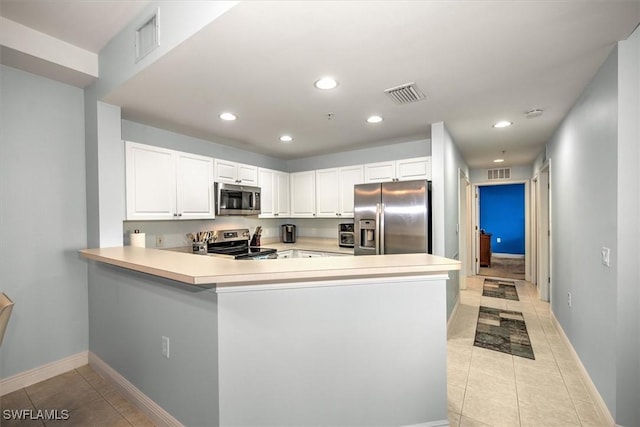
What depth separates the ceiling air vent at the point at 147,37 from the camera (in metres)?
1.85

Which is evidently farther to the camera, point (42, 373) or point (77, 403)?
point (42, 373)

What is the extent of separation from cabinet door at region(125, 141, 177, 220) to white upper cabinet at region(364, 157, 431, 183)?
2559 millimetres

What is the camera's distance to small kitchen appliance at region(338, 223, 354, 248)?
4.41 meters

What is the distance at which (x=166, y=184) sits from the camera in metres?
3.20

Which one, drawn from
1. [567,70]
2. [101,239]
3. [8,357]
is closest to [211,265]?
[101,239]

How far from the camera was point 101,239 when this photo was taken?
101 inches

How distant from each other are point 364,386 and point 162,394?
1325 millimetres

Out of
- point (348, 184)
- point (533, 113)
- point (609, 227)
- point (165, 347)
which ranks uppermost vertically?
point (533, 113)

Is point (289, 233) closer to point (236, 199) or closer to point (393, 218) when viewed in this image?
point (236, 199)

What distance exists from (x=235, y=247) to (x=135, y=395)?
2249 mm

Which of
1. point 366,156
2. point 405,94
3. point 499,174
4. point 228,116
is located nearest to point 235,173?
point 228,116

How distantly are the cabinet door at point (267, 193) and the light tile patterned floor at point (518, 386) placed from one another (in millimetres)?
3027

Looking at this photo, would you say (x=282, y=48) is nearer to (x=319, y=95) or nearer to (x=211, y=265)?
(x=319, y=95)

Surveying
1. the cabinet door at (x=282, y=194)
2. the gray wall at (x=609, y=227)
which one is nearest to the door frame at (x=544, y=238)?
the gray wall at (x=609, y=227)
